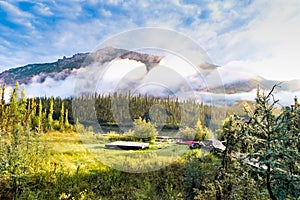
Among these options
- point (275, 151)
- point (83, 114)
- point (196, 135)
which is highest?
point (275, 151)

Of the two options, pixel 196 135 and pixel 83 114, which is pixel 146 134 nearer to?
pixel 196 135

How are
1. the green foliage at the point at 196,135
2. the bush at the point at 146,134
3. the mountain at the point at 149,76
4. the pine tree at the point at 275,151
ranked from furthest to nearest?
the green foliage at the point at 196,135 → the bush at the point at 146,134 → the mountain at the point at 149,76 → the pine tree at the point at 275,151

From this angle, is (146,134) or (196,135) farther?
(196,135)

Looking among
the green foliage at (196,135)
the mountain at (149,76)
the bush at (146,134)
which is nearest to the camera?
the mountain at (149,76)

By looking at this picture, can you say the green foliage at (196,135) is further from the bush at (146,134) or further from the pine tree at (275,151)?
the pine tree at (275,151)

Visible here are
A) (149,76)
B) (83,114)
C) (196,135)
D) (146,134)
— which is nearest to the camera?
(149,76)

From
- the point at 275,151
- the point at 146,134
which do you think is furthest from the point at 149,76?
the point at 275,151

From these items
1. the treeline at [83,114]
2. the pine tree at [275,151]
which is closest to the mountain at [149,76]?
the treeline at [83,114]

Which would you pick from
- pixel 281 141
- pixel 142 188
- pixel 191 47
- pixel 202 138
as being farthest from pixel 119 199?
pixel 202 138

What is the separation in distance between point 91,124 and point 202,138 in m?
6.53

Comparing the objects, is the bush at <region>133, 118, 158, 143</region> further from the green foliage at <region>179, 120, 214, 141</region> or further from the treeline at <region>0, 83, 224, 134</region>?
the green foliage at <region>179, 120, 214, 141</region>

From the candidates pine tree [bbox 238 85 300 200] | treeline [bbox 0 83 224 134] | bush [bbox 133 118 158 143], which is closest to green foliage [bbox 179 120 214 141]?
treeline [bbox 0 83 224 134]

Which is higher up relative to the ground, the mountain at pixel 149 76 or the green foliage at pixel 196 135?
the mountain at pixel 149 76

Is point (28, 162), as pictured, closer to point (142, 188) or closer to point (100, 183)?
point (100, 183)
